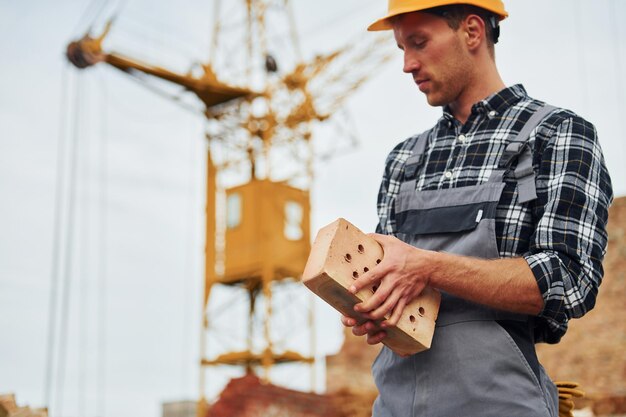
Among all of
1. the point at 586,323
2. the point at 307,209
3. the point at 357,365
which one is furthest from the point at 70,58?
the point at 586,323

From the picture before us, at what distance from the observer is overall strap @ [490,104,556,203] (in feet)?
6.96

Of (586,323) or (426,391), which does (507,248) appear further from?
(586,323)

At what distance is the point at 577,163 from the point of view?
2.10 m

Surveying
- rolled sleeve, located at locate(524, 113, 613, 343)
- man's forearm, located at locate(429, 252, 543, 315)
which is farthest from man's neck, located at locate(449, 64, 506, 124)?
man's forearm, located at locate(429, 252, 543, 315)

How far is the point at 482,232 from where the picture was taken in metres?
2.11

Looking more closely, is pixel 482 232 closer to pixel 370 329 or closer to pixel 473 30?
pixel 370 329

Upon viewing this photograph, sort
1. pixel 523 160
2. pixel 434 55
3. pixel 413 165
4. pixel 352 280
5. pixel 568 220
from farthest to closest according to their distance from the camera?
pixel 413 165 → pixel 434 55 → pixel 523 160 → pixel 568 220 → pixel 352 280

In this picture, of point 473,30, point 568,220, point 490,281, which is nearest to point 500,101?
point 473,30

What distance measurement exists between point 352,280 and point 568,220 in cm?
51

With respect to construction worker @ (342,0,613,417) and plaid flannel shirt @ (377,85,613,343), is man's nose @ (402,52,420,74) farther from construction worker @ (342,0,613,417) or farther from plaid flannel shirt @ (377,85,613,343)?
plaid flannel shirt @ (377,85,613,343)

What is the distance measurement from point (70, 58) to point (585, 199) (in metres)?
25.8

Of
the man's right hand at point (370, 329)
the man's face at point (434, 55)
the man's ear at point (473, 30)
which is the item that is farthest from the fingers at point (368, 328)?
the man's ear at point (473, 30)

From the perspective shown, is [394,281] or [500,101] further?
[500,101]

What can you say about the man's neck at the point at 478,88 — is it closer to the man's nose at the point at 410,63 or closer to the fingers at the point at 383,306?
the man's nose at the point at 410,63
